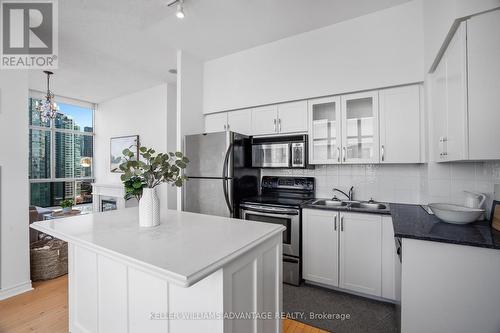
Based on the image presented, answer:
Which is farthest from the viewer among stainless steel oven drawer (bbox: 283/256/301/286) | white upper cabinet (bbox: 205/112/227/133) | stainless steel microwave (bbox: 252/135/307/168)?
white upper cabinet (bbox: 205/112/227/133)

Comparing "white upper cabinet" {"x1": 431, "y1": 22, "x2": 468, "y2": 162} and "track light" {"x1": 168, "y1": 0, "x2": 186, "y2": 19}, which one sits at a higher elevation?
"track light" {"x1": 168, "y1": 0, "x2": 186, "y2": 19}

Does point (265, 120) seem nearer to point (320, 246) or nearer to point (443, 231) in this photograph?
point (320, 246)

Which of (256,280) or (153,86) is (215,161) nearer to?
(256,280)

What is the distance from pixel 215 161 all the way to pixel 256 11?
172 cm

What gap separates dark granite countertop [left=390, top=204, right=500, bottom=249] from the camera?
51.3 inches

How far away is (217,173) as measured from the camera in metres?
2.79

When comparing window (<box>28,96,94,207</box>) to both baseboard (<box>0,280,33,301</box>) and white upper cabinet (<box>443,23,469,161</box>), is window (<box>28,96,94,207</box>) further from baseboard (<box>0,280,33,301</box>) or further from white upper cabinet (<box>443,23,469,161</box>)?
white upper cabinet (<box>443,23,469,161</box>)

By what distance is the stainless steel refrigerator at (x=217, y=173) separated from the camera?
275 centimetres

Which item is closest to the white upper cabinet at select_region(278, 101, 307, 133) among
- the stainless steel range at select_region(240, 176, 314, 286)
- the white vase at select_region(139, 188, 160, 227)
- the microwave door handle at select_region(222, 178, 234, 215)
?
the stainless steel range at select_region(240, 176, 314, 286)

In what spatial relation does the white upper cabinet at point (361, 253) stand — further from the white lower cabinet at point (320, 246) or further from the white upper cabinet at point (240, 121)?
the white upper cabinet at point (240, 121)

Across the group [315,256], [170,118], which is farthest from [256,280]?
[170,118]

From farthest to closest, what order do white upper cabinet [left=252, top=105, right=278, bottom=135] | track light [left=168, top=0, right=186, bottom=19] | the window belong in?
1. the window
2. white upper cabinet [left=252, top=105, right=278, bottom=135]
3. track light [left=168, top=0, right=186, bottom=19]

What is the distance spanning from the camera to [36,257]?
268 centimetres

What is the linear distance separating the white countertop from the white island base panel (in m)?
0.05
